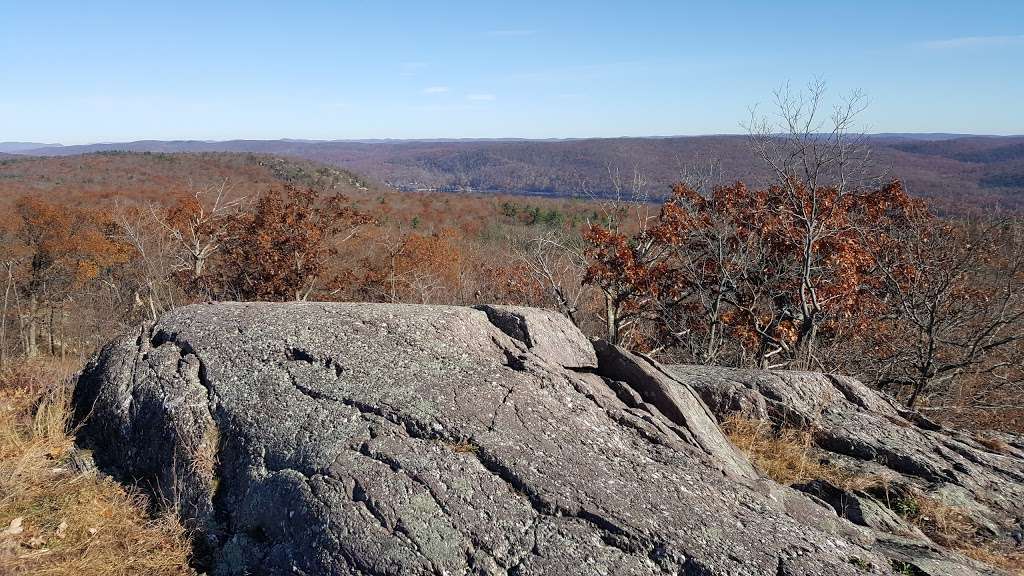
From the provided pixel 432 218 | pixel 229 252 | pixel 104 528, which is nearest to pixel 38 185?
pixel 432 218

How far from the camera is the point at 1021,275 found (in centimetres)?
1050

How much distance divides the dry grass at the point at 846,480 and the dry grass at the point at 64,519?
4.22m

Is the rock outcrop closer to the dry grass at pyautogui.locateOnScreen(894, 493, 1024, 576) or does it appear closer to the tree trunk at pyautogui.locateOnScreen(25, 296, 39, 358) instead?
the dry grass at pyautogui.locateOnScreen(894, 493, 1024, 576)

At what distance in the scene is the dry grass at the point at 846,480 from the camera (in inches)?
169

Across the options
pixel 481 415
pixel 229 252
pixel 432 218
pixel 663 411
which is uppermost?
pixel 481 415

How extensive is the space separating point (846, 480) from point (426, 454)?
3.60 meters

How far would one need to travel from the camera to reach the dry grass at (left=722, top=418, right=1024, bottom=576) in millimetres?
4281

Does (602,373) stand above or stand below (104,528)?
above

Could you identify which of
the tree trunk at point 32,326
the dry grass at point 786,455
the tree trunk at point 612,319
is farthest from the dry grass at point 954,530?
the tree trunk at point 32,326

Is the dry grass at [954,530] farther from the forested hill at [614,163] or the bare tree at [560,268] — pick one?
the forested hill at [614,163]

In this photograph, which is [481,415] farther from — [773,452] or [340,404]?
[773,452]

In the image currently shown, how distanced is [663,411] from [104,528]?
377 cm

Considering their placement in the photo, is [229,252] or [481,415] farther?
[229,252]

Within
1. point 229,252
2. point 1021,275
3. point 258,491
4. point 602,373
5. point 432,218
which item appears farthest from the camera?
point 432,218
